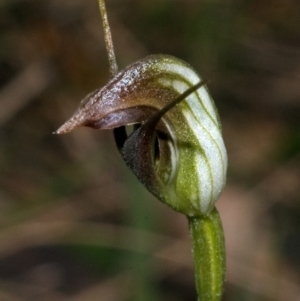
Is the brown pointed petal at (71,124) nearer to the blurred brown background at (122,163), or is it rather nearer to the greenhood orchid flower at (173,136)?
the greenhood orchid flower at (173,136)

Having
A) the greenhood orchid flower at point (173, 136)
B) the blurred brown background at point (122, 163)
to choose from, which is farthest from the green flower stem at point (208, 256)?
the blurred brown background at point (122, 163)

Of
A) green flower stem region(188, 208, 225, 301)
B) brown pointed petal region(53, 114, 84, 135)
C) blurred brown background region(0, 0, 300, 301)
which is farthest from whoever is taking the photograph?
blurred brown background region(0, 0, 300, 301)

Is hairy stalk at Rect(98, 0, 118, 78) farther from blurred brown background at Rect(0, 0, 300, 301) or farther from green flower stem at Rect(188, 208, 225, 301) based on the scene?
blurred brown background at Rect(0, 0, 300, 301)

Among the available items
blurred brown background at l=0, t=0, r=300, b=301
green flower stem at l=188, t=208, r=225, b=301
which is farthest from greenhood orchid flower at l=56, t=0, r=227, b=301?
blurred brown background at l=0, t=0, r=300, b=301

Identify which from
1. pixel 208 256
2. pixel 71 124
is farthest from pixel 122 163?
pixel 71 124

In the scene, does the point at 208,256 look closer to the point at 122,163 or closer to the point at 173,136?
the point at 173,136

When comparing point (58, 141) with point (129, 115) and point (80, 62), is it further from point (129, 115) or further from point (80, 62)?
point (129, 115)

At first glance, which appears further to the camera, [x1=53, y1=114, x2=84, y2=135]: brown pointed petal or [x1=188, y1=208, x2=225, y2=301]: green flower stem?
[x1=188, y1=208, x2=225, y2=301]: green flower stem
